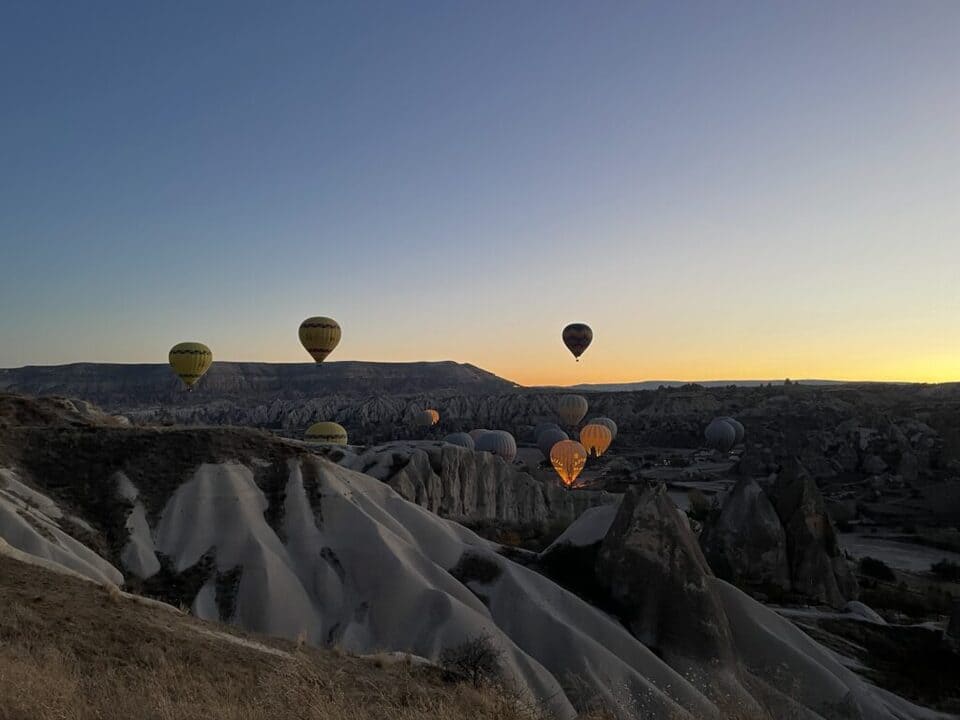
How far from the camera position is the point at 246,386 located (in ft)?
614

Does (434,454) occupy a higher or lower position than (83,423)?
lower

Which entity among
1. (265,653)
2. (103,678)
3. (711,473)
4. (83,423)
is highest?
(83,423)

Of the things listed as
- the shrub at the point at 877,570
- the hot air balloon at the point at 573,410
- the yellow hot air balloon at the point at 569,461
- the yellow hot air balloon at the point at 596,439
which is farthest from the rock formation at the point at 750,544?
the hot air balloon at the point at 573,410

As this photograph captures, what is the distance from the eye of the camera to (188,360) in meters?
54.8

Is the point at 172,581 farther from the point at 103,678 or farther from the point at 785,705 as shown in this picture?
the point at 785,705

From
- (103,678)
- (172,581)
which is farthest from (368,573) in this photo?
(103,678)

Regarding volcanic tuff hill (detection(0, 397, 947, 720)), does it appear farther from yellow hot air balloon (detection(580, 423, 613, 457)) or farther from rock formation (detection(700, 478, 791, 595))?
yellow hot air balloon (detection(580, 423, 613, 457))

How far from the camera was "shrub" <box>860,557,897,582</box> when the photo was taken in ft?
101

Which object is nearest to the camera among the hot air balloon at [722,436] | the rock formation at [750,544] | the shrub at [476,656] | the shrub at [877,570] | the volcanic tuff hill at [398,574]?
the shrub at [476,656]

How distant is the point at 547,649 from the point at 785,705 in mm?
5911

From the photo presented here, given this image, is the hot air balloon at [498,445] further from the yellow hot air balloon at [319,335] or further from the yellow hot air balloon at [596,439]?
the yellow hot air balloon at [319,335]

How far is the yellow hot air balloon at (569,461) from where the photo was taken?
2295 inches

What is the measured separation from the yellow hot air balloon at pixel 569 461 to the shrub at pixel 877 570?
27.9 m

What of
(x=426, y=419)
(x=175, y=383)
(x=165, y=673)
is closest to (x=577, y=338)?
(x=426, y=419)
